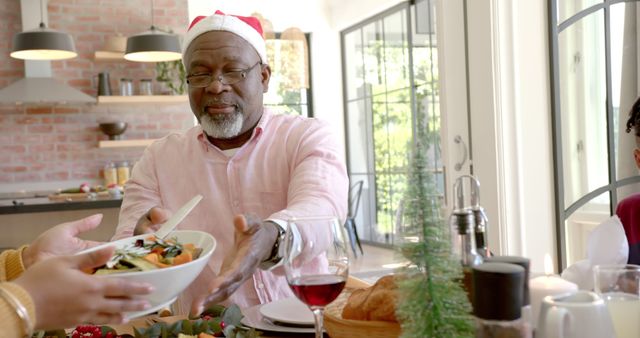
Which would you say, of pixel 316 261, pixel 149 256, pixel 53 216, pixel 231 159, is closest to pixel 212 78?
pixel 231 159

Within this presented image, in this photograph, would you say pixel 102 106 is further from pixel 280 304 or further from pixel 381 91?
pixel 280 304

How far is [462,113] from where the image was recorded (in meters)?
3.34

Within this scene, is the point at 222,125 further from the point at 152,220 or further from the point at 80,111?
the point at 80,111

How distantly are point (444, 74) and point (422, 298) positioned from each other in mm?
2731

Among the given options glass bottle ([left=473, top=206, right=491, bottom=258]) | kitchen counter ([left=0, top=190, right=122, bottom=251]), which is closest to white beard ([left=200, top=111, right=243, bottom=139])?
glass bottle ([left=473, top=206, right=491, bottom=258])

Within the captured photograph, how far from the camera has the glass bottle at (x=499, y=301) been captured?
652 millimetres

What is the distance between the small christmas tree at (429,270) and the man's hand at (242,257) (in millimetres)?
331

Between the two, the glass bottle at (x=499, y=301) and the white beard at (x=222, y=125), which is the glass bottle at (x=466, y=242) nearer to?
the glass bottle at (x=499, y=301)

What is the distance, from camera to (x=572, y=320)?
724mm

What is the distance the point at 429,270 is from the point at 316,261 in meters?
0.24

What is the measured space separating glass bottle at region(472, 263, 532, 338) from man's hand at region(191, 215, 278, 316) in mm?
392

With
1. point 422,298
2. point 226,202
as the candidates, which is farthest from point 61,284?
point 226,202

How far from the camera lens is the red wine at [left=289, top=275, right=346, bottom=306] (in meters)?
0.90

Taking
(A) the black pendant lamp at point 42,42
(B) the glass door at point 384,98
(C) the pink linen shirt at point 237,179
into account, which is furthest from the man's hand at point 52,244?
(B) the glass door at point 384,98
